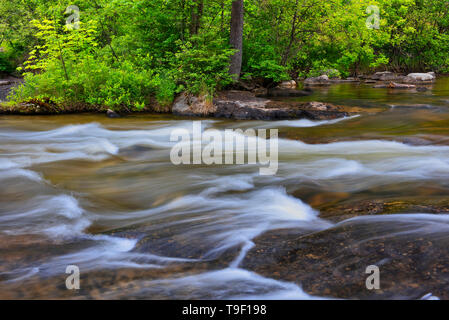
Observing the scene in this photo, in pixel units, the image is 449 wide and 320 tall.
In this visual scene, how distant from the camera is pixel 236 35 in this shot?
12758 millimetres

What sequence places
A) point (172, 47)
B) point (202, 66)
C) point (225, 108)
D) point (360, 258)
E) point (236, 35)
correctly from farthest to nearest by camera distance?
point (172, 47) < point (236, 35) < point (202, 66) < point (225, 108) < point (360, 258)

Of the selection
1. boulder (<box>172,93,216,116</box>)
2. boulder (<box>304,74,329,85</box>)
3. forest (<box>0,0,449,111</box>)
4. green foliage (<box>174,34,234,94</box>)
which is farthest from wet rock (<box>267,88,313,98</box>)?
boulder (<box>304,74,329,85</box>)

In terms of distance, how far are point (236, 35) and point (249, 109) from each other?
3.51 m

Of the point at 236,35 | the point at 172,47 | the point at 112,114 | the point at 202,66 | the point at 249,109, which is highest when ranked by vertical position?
the point at 236,35

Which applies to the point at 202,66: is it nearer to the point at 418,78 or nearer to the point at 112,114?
the point at 112,114

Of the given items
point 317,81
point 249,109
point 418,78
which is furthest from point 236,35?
point 418,78

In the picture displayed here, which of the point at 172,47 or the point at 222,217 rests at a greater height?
the point at 172,47

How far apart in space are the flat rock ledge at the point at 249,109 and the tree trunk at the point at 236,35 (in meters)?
1.64

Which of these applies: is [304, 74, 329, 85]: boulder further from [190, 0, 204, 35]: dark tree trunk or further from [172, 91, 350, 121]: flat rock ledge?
[172, 91, 350, 121]: flat rock ledge

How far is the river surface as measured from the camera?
2.95 metres

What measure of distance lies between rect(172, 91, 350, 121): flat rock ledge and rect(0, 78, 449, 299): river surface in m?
1.71

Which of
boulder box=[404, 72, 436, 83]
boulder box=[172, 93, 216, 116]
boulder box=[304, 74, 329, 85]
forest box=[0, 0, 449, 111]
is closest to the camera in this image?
boulder box=[172, 93, 216, 116]

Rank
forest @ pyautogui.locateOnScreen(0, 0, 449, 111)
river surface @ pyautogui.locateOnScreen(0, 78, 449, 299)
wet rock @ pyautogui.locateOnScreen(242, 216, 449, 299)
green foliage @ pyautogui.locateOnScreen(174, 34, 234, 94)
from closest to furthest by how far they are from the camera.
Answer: wet rock @ pyautogui.locateOnScreen(242, 216, 449, 299) < river surface @ pyautogui.locateOnScreen(0, 78, 449, 299) < forest @ pyautogui.locateOnScreen(0, 0, 449, 111) < green foliage @ pyautogui.locateOnScreen(174, 34, 234, 94)
